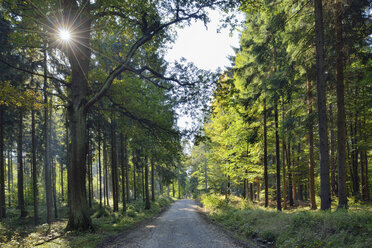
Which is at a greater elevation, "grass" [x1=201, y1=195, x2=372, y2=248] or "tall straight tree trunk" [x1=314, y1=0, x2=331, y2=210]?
"tall straight tree trunk" [x1=314, y1=0, x2=331, y2=210]

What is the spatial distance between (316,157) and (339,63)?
17.0 metres

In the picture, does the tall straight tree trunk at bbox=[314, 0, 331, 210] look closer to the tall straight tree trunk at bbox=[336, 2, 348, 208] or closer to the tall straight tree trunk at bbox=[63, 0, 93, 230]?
the tall straight tree trunk at bbox=[336, 2, 348, 208]

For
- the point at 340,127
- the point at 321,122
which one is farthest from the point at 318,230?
the point at 340,127

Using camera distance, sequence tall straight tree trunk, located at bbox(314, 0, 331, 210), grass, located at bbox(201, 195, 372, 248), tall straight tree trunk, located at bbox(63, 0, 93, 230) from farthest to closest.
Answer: tall straight tree trunk, located at bbox(63, 0, 93, 230)
tall straight tree trunk, located at bbox(314, 0, 331, 210)
grass, located at bbox(201, 195, 372, 248)

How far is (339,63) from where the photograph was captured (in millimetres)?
10750

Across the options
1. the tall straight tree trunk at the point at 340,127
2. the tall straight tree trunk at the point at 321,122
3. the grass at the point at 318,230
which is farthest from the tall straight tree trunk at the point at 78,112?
the tall straight tree trunk at the point at 340,127

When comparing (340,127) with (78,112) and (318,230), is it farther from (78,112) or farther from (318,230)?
(78,112)

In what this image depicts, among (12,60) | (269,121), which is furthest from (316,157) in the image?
(12,60)

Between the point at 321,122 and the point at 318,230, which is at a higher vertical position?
the point at 321,122

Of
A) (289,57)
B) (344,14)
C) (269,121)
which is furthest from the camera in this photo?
(269,121)

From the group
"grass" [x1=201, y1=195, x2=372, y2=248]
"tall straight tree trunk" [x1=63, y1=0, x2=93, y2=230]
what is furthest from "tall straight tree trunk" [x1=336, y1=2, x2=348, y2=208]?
"tall straight tree trunk" [x1=63, y1=0, x2=93, y2=230]

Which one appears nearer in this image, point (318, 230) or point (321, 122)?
point (318, 230)

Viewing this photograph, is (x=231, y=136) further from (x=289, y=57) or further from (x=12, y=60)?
(x=12, y=60)

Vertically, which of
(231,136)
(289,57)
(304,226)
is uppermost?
(289,57)
